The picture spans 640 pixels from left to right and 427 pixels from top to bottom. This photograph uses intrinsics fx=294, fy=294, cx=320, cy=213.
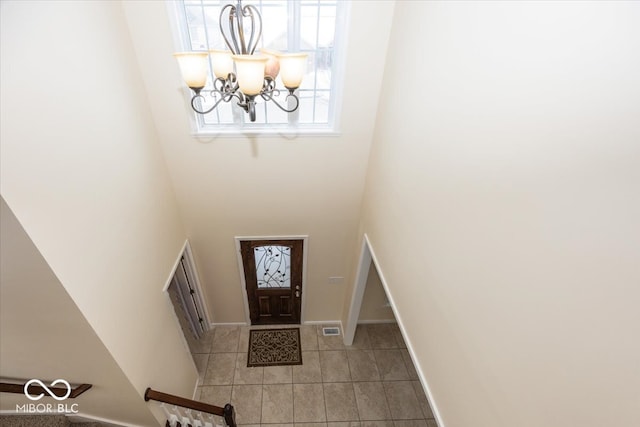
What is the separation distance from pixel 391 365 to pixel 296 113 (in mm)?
3896

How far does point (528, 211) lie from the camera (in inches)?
46.3

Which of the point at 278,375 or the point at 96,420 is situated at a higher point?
the point at 96,420

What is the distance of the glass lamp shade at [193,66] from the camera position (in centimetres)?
181

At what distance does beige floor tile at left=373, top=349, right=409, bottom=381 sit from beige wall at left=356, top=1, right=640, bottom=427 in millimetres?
2538

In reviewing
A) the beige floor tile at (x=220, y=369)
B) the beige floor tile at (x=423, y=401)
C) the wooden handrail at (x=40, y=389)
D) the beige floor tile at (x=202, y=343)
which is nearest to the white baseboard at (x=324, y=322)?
the beige floor tile at (x=220, y=369)

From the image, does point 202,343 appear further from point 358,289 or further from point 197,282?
point 358,289

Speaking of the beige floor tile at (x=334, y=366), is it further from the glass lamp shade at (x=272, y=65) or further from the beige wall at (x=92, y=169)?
the glass lamp shade at (x=272, y=65)

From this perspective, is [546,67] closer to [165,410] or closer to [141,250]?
[141,250]

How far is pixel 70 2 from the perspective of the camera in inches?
70.4

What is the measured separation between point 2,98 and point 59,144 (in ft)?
1.17

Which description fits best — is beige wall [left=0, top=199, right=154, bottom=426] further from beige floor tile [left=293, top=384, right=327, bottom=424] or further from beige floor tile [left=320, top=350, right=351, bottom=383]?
beige floor tile [left=320, top=350, right=351, bottom=383]

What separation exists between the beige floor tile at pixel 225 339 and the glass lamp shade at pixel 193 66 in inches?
159

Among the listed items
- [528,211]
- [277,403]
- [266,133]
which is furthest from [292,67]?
[277,403]

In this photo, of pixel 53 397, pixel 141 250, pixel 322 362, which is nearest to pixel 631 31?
pixel 141 250
